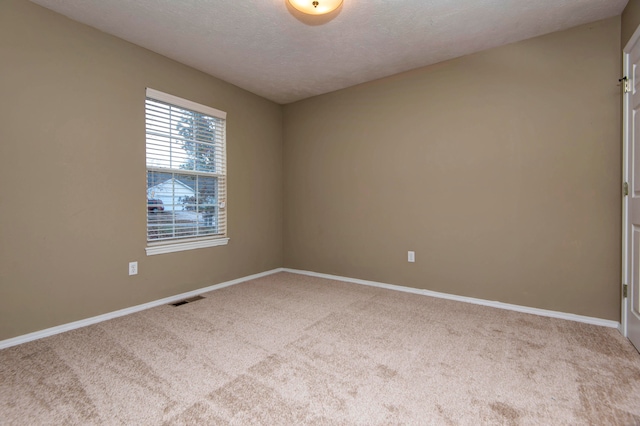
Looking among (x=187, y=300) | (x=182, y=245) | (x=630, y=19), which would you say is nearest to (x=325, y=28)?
(x=630, y=19)

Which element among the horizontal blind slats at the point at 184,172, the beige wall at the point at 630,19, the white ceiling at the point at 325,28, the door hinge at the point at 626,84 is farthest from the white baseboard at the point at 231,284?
the white ceiling at the point at 325,28

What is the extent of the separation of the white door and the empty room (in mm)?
22

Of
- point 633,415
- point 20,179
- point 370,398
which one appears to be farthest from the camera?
point 20,179

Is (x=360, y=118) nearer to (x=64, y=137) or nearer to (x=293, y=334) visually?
(x=293, y=334)

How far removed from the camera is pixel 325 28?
2.61 metres

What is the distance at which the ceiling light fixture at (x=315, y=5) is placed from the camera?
6.91 feet

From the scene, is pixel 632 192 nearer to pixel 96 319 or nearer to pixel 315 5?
pixel 315 5

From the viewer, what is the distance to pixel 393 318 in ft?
8.90

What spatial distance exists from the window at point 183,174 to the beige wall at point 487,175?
4.36 feet

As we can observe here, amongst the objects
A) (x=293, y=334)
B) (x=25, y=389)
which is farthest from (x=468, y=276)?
(x=25, y=389)

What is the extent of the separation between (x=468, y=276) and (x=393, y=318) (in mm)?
1041

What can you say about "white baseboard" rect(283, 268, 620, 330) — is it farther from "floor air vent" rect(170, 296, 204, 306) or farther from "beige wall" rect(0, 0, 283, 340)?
"beige wall" rect(0, 0, 283, 340)

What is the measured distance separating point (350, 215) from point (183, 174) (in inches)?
81.1

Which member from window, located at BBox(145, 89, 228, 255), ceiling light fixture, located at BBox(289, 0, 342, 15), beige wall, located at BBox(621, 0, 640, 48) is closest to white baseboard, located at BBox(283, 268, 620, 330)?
window, located at BBox(145, 89, 228, 255)
